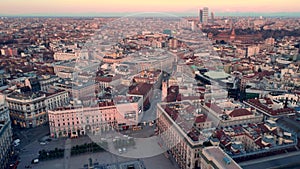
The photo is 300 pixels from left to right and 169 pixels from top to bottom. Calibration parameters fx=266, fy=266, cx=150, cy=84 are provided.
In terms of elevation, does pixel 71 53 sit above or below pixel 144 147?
above

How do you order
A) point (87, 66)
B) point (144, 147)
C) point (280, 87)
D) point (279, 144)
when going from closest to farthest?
point (279, 144), point (144, 147), point (280, 87), point (87, 66)

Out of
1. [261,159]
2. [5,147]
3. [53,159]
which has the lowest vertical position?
[53,159]

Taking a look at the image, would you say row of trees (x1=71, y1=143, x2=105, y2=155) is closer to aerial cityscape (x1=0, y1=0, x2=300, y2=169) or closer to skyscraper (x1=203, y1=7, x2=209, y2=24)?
aerial cityscape (x1=0, y1=0, x2=300, y2=169)

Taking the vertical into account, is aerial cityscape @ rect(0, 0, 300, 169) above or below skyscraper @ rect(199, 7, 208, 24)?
below

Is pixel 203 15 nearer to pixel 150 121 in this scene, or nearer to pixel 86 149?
pixel 150 121

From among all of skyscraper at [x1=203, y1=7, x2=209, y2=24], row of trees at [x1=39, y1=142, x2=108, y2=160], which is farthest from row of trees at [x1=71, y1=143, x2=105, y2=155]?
skyscraper at [x1=203, y1=7, x2=209, y2=24]

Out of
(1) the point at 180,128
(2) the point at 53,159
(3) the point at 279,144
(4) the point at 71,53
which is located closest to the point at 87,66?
(4) the point at 71,53

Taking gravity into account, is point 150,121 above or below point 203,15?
below

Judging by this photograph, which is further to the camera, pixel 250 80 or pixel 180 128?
pixel 250 80

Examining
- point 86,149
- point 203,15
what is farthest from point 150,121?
point 203,15

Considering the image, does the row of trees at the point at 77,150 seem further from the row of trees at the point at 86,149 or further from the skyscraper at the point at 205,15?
the skyscraper at the point at 205,15

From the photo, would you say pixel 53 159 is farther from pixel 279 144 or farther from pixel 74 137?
pixel 279 144
